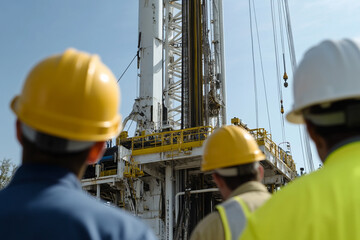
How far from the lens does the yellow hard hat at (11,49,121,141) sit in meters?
1.54

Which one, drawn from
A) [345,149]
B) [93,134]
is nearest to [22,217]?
[93,134]

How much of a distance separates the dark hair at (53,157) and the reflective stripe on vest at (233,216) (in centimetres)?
96

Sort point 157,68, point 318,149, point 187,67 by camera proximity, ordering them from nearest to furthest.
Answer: point 318,149 < point 187,67 < point 157,68

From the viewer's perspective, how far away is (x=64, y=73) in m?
1.59

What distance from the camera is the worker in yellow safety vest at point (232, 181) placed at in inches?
89.5

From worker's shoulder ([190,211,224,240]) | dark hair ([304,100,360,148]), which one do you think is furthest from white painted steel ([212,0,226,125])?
dark hair ([304,100,360,148])

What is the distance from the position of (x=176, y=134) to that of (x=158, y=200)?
2.86 meters

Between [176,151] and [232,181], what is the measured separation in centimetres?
1498

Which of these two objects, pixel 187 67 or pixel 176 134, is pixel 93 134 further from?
pixel 187 67

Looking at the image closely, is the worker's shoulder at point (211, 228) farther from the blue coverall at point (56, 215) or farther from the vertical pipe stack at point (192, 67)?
the vertical pipe stack at point (192, 67)

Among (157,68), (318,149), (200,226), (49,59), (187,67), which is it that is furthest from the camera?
(157,68)

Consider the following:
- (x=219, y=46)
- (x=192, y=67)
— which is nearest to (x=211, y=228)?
(x=192, y=67)

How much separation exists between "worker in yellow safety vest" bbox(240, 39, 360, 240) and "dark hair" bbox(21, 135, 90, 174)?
0.65 m

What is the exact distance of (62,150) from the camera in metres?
1.53
